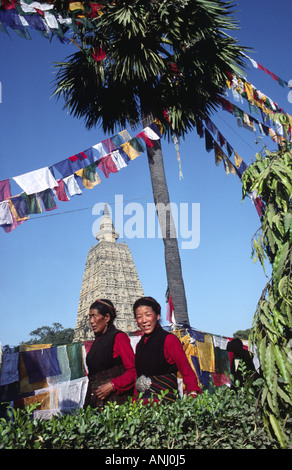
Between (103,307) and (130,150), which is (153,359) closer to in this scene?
(103,307)

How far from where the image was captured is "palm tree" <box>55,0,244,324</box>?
7.98m

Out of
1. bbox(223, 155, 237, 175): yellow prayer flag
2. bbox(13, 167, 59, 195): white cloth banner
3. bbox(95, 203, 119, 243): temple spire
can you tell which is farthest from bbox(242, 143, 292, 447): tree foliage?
bbox(95, 203, 119, 243): temple spire

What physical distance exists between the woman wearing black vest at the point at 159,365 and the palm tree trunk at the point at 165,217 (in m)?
1.92

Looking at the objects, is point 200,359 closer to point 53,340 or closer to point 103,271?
point 103,271

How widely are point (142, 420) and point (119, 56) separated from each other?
7.50 metres

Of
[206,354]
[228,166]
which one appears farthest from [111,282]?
[206,354]

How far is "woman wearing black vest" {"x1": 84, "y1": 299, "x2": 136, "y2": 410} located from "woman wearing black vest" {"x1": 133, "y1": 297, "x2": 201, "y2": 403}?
6.7 inches

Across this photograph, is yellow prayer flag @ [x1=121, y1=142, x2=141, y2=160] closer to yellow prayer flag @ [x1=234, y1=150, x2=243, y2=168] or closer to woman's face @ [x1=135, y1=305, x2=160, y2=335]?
yellow prayer flag @ [x1=234, y1=150, x2=243, y2=168]

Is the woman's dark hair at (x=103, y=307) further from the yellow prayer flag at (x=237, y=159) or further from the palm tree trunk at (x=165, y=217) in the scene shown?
the yellow prayer flag at (x=237, y=159)

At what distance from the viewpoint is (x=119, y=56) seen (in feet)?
26.9

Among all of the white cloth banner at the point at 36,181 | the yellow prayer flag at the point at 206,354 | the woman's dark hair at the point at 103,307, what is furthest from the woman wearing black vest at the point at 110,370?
the white cloth banner at the point at 36,181

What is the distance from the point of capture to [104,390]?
18.0 feet

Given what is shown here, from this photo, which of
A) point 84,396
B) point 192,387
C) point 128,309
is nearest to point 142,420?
point 192,387

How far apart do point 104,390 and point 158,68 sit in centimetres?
677
